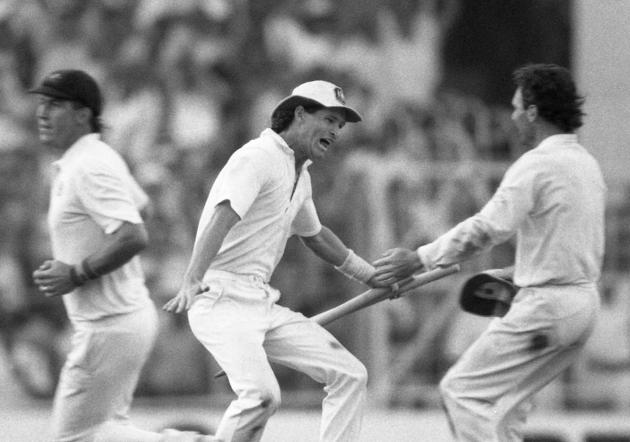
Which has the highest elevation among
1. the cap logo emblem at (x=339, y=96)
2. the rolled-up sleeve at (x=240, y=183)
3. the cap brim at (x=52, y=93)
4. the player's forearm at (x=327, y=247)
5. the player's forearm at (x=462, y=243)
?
the cap brim at (x=52, y=93)

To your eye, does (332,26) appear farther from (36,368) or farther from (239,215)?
(239,215)

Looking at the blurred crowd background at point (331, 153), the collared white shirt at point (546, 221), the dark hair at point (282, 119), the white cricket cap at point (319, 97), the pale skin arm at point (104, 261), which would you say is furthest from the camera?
the blurred crowd background at point (331, 153)

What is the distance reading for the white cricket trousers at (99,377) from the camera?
898 cm

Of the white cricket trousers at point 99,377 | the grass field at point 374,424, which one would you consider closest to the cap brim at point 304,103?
the white cricket trousers at point 99,377

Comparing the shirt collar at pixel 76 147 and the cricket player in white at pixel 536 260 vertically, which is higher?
the shirt collar at pixel 76 147

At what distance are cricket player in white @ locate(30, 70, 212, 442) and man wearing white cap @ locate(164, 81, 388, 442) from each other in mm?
607

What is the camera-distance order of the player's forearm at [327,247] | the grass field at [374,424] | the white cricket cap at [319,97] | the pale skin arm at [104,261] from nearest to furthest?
the white cricket cap at [319,97], the pale skin arm at [104,261], the player's forearm at [327,247], the grass field at [374,424]

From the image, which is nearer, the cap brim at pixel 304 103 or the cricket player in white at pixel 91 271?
the cap brim at pixel 304 103

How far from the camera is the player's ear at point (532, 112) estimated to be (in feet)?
28.0

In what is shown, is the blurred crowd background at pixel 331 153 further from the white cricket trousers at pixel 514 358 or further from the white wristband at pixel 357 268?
the white cricket trousers at pixel 514 358

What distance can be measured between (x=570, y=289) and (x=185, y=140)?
552 centimetres

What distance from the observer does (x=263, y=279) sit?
28.4 feet

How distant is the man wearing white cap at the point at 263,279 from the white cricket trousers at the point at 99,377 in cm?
61

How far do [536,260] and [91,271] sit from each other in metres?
2.26
